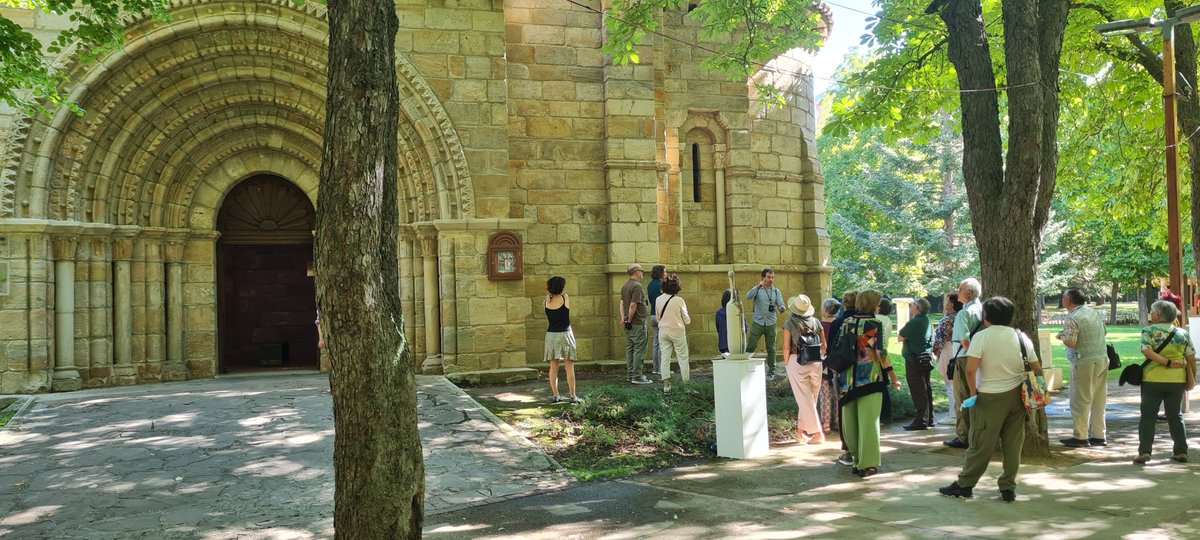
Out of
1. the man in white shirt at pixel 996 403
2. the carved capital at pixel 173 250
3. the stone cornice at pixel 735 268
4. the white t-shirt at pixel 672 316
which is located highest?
the carved capital at pixel 173 250

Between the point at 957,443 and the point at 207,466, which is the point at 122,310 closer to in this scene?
the point at 207,466

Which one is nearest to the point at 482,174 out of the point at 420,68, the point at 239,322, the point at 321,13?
the point at 420,68

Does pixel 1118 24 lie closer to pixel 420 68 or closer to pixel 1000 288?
pixel 1000 288

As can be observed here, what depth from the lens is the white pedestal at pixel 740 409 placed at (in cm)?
772

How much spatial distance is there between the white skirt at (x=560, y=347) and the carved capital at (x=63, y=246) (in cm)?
633

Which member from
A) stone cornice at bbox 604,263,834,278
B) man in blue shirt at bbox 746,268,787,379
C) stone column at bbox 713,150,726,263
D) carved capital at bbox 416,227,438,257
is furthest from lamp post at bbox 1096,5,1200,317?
carved capital at bbox 416,227,438,257

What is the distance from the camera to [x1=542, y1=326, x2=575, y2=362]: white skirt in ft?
32.0

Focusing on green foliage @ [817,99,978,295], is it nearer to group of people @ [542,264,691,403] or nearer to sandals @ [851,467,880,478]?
group of people @ [542,264,691,403]

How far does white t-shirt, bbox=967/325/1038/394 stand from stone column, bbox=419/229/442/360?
314 inches

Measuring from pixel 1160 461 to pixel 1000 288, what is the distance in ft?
6.33

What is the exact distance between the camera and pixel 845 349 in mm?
6934

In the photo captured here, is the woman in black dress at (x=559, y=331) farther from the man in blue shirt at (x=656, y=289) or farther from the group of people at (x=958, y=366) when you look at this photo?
the man in blue shirt at (x=656, y=289)

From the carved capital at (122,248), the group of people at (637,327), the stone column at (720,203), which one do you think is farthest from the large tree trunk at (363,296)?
the stone column at (720,203)

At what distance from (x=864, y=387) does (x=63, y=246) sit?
988 centimetres
